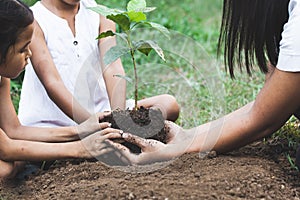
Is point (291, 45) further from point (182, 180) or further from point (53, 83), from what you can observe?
point (53, 83)

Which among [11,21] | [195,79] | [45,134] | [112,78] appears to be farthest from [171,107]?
[195,79]

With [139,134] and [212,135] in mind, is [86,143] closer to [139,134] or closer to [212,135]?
[139,134]

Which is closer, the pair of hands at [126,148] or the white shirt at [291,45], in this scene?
the white shirt at [291,45]

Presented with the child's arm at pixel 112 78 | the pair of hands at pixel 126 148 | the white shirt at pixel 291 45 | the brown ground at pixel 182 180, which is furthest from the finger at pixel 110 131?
the white shirt at pixel 291 45

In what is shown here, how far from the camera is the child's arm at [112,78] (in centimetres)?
247

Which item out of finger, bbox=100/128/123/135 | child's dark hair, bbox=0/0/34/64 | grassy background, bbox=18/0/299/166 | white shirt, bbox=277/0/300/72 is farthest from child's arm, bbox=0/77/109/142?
white shirt, bbox=277/0/300/72

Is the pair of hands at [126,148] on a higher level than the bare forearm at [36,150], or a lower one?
higher

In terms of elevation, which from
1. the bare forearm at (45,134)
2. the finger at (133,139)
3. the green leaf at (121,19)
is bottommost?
the bare forearm at (45,134)

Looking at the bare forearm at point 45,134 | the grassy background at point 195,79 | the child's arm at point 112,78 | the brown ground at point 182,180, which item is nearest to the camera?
the brown ground at point 182,180

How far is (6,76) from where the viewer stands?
208 centimetres

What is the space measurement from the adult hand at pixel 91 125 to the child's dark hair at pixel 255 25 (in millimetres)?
538

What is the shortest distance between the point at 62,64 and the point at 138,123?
2.11ft

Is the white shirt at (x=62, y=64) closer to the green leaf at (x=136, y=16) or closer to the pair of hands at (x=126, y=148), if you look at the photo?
the pair of hands at (x=126, y=148)

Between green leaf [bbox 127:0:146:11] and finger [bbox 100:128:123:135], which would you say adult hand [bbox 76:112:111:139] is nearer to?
finger [bbox 100:128:123:135]
